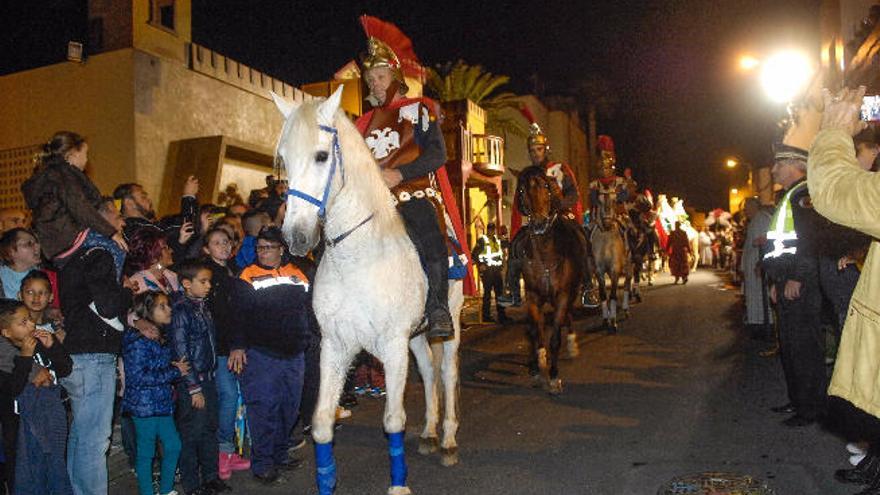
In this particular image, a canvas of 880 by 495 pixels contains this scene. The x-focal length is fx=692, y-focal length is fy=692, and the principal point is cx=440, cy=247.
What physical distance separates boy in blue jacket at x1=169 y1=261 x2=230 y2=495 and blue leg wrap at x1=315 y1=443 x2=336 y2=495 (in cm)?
113

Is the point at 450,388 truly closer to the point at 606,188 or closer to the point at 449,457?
the point at 449,457

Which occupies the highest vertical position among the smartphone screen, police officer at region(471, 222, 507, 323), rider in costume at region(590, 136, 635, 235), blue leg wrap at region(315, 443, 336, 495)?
the smartphone screen

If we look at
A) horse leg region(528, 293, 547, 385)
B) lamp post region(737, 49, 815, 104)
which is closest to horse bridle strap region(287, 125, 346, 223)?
horse leg region(528, 293, 547, 385)

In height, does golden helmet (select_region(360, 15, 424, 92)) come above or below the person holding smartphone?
above

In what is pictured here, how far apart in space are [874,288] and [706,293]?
18494 millimetres

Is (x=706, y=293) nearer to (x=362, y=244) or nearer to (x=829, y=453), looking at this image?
(x=829, y=453)

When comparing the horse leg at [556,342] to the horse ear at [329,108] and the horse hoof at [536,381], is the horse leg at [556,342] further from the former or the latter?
the horse ear at [329,108]

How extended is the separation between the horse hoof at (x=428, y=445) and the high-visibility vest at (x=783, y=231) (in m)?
3.74

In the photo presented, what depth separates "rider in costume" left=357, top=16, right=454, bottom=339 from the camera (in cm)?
521

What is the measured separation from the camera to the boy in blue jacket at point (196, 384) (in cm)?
507

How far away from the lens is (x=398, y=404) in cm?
468

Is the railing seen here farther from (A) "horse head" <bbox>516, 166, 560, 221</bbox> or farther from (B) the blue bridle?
(B) the blue bridle

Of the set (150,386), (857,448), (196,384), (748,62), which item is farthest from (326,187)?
(748,62)

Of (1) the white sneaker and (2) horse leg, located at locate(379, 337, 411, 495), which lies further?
(1) the white sneaker
